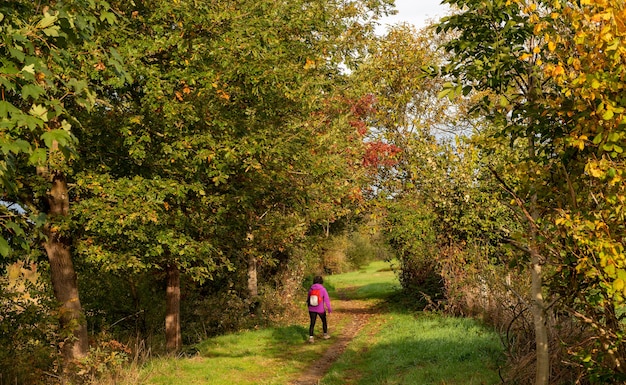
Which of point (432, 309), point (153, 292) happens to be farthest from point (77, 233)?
point (432, 309)

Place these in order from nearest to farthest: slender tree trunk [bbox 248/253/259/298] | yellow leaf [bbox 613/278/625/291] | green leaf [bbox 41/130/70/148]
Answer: green leaf [bbox 41/130/70/148] → yellow leaf [bbox 613/278/625/291] → slender tree trunk [bbox 248/253/259/298]

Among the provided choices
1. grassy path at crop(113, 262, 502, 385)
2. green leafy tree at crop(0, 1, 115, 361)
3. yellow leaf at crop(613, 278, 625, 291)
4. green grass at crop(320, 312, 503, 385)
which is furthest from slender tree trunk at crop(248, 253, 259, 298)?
yellow leaf at crop(613, 278, 625, 291)

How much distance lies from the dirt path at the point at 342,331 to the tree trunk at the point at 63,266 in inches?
209

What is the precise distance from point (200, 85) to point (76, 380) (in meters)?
7.38

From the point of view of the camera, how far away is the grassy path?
1162 cm

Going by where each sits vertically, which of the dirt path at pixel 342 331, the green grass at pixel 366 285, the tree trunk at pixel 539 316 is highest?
the tree trunk at pixel 539 316

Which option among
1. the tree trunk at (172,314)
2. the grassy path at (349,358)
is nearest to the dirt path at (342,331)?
the grassy path at (349,358)

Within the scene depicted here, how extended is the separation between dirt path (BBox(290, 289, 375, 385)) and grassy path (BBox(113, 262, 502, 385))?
0.03 m

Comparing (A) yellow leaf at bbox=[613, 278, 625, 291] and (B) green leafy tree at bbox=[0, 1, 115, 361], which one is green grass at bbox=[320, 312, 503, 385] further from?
(B) green leafy tree at bbox=[0, 1, 115, 361]

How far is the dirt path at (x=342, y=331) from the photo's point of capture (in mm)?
13234

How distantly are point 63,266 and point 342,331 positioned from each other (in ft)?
33.7

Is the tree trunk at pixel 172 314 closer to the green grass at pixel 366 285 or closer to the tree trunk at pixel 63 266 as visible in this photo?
the tree trunk at pixel 63 266

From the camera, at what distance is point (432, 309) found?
68.1ft

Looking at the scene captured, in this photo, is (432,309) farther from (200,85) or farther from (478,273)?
(200,85)
